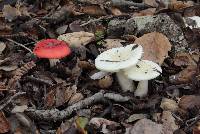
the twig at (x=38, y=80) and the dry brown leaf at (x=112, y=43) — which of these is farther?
the dry brown leaf at (x=112, y=43)

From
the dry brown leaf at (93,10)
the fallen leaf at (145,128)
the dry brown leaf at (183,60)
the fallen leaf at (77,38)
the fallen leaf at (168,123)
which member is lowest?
the fallen leaf at (168,123)

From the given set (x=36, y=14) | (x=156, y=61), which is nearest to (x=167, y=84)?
(x=156, y=61)

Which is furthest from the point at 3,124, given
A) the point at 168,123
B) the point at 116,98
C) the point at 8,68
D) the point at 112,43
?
the point at 112,43

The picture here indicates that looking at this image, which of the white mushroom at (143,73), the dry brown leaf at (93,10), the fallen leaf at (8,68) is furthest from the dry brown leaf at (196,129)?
the dry brown leaf at (93,10)

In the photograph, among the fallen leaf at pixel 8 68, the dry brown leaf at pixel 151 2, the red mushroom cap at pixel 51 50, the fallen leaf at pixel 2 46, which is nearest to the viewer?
the red mushroom cap at pixel 51 50

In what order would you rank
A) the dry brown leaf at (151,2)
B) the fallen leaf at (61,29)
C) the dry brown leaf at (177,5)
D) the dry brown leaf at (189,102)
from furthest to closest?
the dry brown leaf at (151,2) → the dry brown leaf at (177,5) → the fallen leaf at (61,29) → the dry brown leaf at (189,102)

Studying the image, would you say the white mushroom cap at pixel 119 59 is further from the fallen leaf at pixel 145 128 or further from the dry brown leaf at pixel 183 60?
the dry brown leaf at pixel 183 60

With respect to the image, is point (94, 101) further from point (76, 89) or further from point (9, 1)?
point (9, 1)
